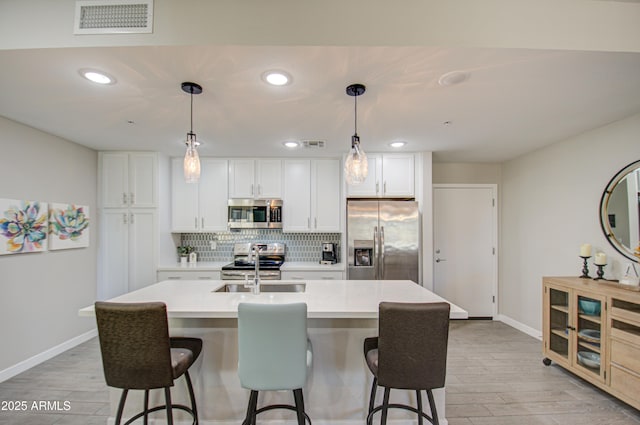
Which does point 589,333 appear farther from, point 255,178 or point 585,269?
point 255,178

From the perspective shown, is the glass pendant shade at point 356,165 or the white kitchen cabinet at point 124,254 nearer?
the glass pendant shade at point 356,165

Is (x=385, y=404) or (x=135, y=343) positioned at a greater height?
(x=135, y=343)

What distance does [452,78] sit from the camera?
1.91 metres

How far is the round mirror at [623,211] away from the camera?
2619 millimetres

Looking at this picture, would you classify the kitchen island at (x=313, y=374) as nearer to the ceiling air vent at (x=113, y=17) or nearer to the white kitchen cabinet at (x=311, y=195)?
the ceiling air vent at (x=113, y=17)

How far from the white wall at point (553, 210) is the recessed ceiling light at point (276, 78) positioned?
311cm

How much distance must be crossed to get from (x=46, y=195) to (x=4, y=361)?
5.38 feet

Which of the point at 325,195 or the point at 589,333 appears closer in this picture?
the point at 589,333

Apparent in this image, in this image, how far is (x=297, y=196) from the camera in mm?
4215

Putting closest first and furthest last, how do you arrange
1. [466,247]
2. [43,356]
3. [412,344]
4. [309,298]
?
[412,344], [309,298], [43,356], [466,247]

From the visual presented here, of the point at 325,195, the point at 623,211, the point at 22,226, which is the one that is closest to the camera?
the point at 623,211

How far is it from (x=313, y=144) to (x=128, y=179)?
2.57 metres

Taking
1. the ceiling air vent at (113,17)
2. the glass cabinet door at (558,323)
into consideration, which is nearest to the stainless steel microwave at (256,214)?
the ceiling air vent at (113,17)

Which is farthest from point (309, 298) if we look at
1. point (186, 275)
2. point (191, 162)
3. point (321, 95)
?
point (186, 275)
